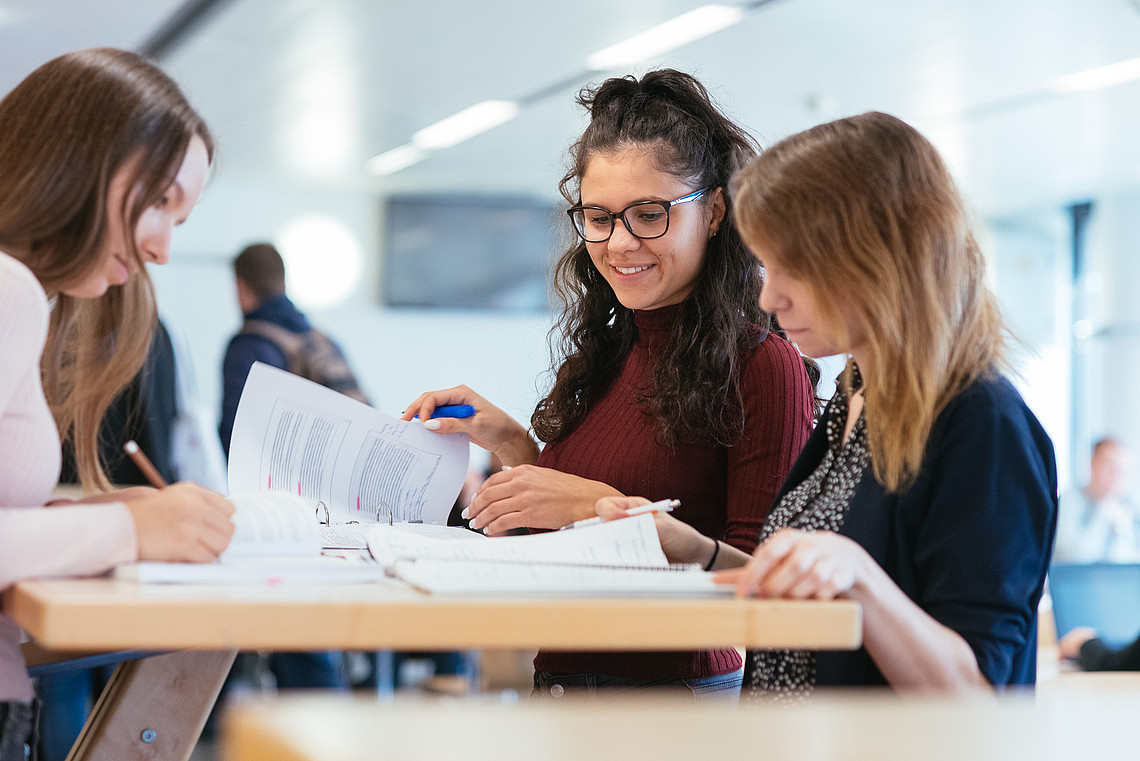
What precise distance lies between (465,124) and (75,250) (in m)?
5.49

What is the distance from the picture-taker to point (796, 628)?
0.87m

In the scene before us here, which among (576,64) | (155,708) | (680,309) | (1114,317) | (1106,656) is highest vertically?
(576,64)

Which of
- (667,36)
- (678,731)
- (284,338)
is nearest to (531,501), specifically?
(678,731)

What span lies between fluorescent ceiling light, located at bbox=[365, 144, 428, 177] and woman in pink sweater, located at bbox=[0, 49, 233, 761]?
591 centimetres

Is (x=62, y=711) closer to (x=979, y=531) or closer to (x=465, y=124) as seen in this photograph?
(x=979, y=531)

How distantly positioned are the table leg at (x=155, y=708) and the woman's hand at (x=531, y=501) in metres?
0.37

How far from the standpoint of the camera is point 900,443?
3.57ft

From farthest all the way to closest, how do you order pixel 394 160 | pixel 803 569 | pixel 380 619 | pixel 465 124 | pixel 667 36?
pixel 394 160
pixel 465 124
pixel 667 36
pixel 803 569
pixel 380 619

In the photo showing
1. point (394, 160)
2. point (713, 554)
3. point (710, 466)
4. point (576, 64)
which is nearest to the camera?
point (713, 554)

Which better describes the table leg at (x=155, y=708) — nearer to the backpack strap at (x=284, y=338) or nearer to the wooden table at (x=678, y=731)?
the wooden table at (x=678, y=731)

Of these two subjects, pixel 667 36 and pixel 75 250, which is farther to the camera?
pixel 667 36

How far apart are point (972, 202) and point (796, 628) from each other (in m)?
0.63

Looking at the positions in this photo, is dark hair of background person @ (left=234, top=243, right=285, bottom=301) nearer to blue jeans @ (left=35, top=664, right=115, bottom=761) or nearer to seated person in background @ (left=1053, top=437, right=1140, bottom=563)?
blue jeans @ (left=35, top=664, right=115, bottom=761)

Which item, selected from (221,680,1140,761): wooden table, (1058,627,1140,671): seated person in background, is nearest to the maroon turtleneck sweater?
(221,680,1140,761): wooden table
